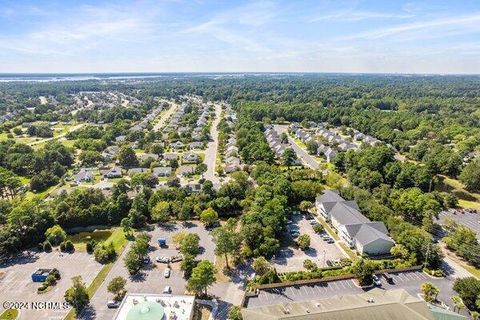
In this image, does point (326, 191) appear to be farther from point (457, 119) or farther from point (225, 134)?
point (457, 119)

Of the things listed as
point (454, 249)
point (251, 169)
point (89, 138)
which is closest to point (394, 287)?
point (454, 249)

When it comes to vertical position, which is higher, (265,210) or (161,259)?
(265,210)

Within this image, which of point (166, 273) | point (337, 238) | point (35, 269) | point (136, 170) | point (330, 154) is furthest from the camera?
point (330, 154)

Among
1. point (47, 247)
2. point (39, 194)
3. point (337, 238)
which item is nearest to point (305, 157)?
point (337, 238)

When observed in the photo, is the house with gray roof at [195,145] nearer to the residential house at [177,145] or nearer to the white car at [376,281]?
the residential house at [177,145]

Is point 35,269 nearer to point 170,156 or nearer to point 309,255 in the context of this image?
point 309,255

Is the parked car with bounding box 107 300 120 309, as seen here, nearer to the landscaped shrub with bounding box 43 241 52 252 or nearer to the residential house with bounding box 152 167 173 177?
the landscaped shrub with bounding box 43 241 52 252
